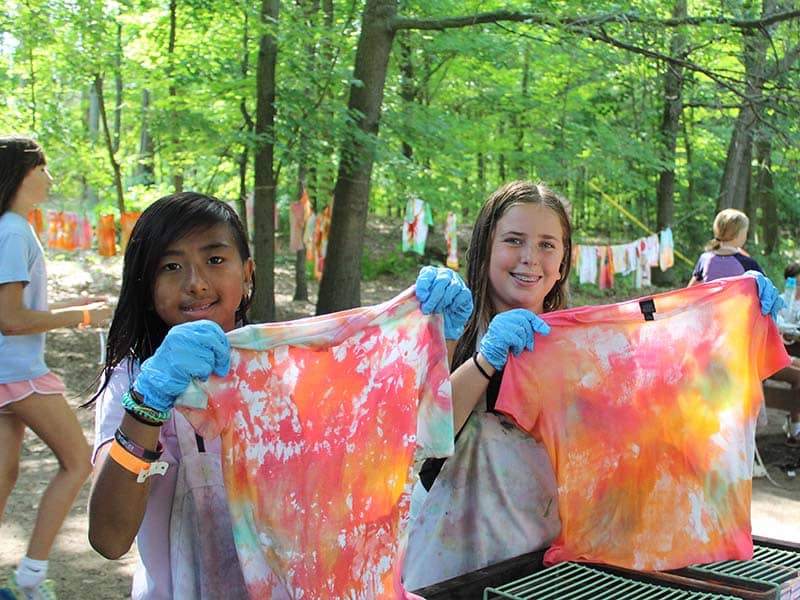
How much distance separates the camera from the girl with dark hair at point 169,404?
1.63 metres

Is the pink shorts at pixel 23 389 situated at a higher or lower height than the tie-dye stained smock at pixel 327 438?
lower

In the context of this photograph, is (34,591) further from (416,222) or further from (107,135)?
(416,222)

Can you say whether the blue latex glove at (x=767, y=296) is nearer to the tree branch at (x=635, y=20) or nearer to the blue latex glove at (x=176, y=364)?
the blue latex glove at (x=176, y=364)

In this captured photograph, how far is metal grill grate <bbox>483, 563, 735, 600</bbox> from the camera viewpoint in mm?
2158

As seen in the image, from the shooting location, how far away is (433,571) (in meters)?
2.48

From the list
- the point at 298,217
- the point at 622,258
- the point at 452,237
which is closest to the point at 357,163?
the point at 298,217

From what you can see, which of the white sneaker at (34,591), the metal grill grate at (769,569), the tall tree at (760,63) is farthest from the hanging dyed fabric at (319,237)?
the metal grill grate at (769,569)

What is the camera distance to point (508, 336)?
233 centimetres

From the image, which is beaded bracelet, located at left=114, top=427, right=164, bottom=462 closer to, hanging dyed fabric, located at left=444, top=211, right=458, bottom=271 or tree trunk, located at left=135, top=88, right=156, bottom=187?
tree trunk, located at left=135, top=88, right=156, bottom=187

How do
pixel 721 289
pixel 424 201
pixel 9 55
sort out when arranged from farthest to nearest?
pixel 424 201 → pixel 9 55 → pixel 721 289

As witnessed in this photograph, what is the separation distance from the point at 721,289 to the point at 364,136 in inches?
277

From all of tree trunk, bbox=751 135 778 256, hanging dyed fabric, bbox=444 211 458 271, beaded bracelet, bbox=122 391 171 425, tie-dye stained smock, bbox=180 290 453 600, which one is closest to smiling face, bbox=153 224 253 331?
tie-dye stained smock, bbox=180 290 453 600

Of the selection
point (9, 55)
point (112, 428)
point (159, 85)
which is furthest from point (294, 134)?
point (112, 428)

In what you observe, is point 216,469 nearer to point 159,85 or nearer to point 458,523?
point 458,523
